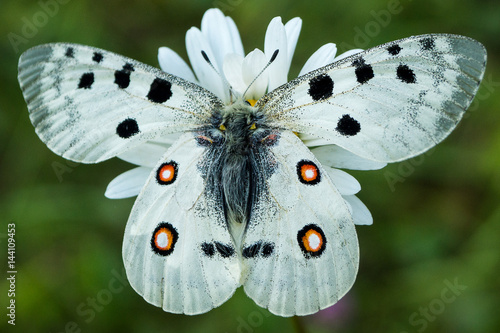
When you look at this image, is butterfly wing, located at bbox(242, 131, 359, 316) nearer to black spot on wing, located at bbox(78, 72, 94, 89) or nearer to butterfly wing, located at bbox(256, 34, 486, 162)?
butterfly wing, located at bbox(256, 34, 486, 162)

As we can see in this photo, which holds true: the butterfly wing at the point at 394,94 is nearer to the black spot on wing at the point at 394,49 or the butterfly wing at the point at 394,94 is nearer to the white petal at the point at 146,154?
the black spot on wing at the point at 394,49

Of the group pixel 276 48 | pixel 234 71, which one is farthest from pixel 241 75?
pixel 276 48

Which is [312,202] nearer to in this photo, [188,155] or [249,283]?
[249,283]

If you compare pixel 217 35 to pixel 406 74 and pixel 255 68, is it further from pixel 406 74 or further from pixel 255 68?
pixel 406 74

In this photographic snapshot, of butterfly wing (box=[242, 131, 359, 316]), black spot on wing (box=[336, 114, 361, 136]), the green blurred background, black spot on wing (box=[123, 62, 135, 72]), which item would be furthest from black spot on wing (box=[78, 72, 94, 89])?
the green blurred background

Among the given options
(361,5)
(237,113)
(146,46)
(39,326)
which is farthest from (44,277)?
(361,5)

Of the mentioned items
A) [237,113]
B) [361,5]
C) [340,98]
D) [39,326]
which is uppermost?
[361,5]
